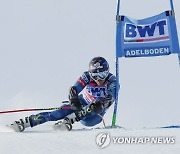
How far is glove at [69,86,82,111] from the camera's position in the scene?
711cm

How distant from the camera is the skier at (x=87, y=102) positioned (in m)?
6.77

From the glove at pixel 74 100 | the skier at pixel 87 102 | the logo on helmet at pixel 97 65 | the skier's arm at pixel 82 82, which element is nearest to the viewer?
the skier at pixel 87 102

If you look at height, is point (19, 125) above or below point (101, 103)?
below

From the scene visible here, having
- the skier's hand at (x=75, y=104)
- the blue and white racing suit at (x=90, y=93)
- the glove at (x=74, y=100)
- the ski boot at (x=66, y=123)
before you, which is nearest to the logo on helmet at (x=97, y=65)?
the blue and white racing suit at (x=90, y=93)

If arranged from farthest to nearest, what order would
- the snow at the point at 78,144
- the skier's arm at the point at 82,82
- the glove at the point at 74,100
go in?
1. the skier's arm at the point at 82,82
2. the glove at the point at 74,100
3. the snow at the point at 78,144

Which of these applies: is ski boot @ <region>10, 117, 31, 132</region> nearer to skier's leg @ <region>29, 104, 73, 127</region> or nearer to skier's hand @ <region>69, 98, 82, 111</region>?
skier's leg @ <region>29, 104, 73, 127</region>

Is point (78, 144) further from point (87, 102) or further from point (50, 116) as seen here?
point (87, 102)

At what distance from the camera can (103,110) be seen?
A: 721 cm

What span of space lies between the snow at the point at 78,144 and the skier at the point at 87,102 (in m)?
1.46

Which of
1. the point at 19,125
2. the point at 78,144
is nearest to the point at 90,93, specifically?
the point at 19,125


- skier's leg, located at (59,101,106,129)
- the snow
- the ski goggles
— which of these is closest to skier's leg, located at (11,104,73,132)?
skier's leg, located at (59,101,106,129)

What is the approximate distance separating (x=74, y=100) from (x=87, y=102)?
49 centimetres

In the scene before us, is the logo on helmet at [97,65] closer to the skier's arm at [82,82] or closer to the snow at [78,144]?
the skier's arm at [82,82]

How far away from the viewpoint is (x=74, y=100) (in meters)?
7.14
